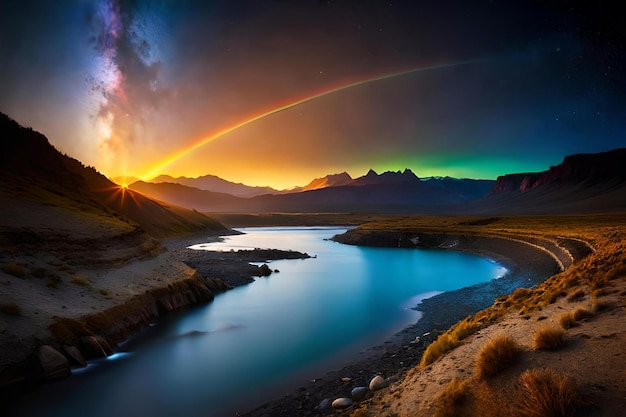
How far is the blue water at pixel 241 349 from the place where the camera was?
12477 millimetres

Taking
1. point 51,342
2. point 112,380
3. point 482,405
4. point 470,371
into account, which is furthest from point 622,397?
point 51,342

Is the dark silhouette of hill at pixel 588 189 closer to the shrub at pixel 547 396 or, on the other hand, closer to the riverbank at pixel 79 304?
the riverbank at pixel 79 304

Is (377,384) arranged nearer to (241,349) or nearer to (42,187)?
(241,349)

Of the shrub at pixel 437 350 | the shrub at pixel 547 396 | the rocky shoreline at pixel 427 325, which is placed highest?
the shrub at pixel 547 396

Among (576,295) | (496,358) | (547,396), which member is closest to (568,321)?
(496,358)

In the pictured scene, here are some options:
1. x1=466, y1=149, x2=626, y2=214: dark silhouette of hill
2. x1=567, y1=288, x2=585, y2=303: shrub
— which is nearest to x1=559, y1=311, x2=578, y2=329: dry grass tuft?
x1=567, y1=288, x2=585, y2=303: shrub

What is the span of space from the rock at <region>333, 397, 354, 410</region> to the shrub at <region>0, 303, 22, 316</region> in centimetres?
1280

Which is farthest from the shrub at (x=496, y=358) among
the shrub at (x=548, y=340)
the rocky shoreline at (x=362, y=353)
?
the rocky shoreline at (x=362, y=353)

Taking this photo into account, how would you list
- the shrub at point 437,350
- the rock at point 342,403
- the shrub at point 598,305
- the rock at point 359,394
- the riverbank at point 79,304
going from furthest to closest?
1. the riverbank at point 79,304
2. the shrub at point 437,350
3. the rock at point 359,394
4. the rock at point 342,403
5. the shrub at point 598,305

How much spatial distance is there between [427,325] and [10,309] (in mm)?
18998

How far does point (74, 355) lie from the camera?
14664 millimetres

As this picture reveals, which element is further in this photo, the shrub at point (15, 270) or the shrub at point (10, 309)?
the shrub at point (15, 270)

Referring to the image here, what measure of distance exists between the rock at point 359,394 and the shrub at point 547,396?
5.09m

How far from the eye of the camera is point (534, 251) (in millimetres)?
43781
